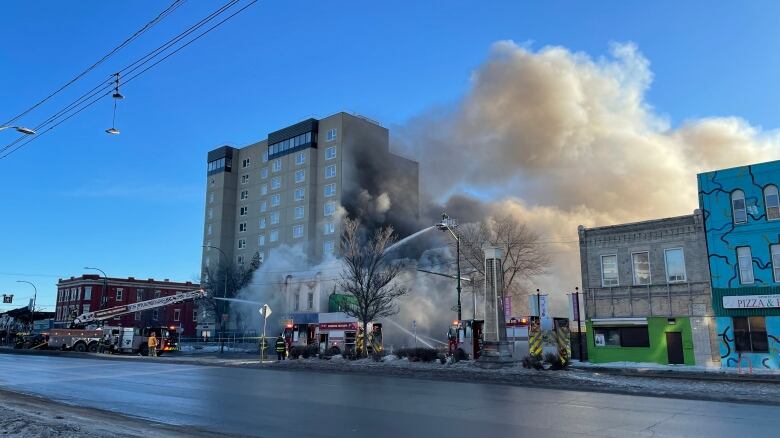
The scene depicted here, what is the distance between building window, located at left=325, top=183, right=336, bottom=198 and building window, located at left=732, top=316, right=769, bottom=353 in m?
64.2

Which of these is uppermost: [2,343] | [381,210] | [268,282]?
[381,210]

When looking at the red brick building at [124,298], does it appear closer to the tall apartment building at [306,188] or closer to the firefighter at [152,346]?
the tall apartment building at [306,188]

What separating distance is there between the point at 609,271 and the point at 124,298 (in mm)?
85963

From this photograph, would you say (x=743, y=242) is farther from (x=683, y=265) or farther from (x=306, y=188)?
(x=306, y=188)

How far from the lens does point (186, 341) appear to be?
245ft

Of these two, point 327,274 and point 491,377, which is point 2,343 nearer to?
point 327,274

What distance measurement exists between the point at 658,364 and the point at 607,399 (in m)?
17.2

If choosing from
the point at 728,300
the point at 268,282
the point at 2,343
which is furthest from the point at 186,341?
the point at 728,300

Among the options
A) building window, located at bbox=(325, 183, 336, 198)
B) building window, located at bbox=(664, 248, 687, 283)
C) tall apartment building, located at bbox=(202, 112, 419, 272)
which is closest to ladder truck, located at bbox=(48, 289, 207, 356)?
tall apartment building, located at bbox=(202, 112, 419, 272)

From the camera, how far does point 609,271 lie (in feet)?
105

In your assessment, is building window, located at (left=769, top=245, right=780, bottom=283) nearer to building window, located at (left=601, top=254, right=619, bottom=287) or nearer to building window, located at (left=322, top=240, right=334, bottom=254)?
building window, located at (left=601, top=254, right=619, bottom=287)

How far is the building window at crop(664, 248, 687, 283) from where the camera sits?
97.2ft

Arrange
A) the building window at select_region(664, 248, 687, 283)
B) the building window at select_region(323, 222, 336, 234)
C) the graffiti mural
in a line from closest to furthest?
the graffiti mural
the building window at select_region(664, 248, 687, 283)
the building window at select_region(323, 222, 336, 234)

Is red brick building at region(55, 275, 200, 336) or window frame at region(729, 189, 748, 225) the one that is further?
red brick building at region(55, 275, 200, 336)
